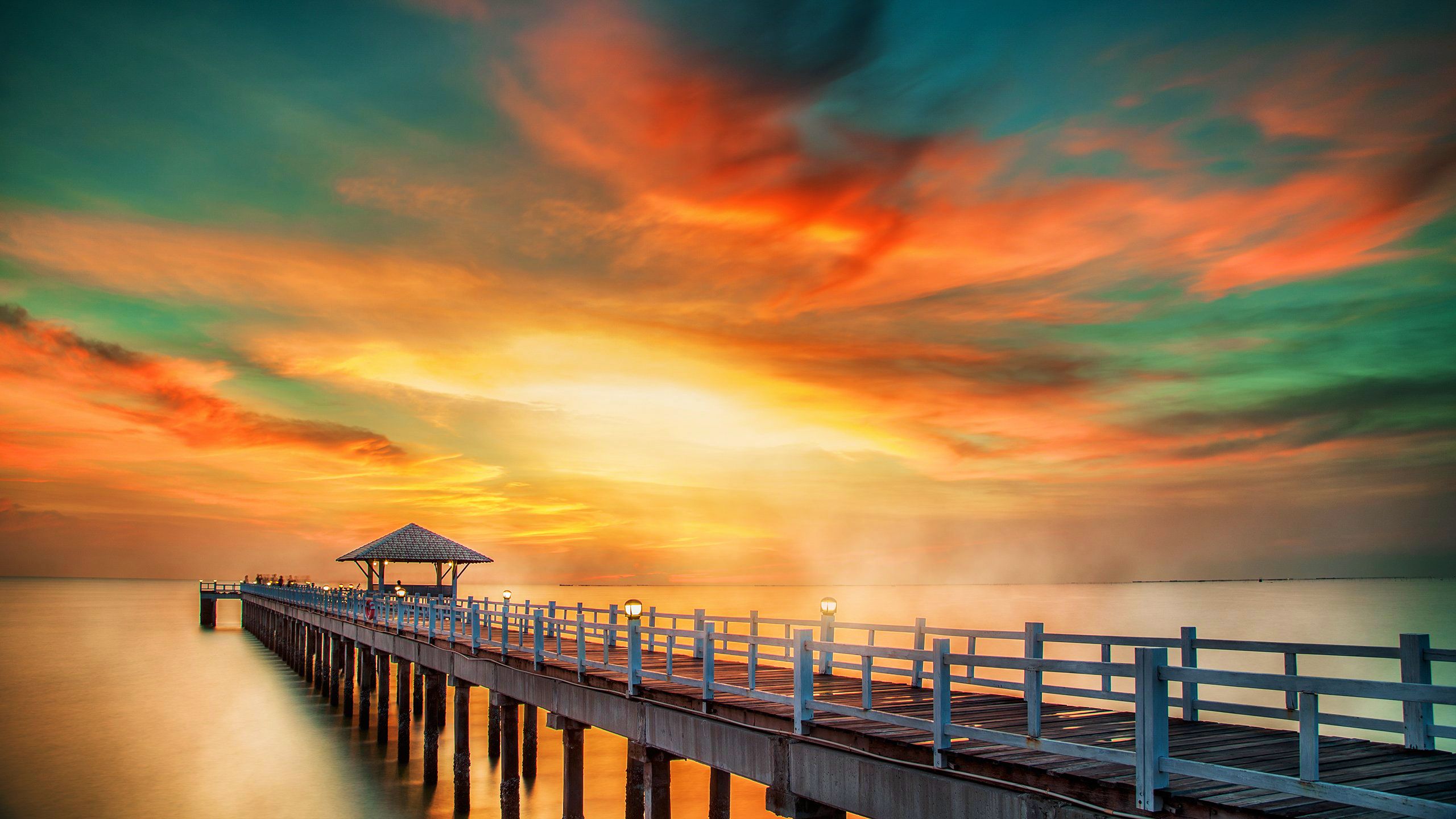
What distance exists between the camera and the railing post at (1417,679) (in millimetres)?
9414

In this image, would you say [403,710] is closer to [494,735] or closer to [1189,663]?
[494,735]

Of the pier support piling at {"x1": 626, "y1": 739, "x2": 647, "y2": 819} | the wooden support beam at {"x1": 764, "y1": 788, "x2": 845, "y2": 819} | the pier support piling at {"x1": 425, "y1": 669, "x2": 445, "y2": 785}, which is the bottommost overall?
the pier support piling at {"x1": 425, "y1": 669, "x2": 445, "y2": 785}

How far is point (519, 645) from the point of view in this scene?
839 inches

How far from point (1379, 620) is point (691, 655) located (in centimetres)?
11118

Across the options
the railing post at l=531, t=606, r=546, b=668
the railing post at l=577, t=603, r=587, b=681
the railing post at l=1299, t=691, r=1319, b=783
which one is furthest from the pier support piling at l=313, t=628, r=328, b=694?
the railing post at l=1299, t=691, r=1319, b=783

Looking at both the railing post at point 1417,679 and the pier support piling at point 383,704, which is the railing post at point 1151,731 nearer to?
the railing post at point 1417,679

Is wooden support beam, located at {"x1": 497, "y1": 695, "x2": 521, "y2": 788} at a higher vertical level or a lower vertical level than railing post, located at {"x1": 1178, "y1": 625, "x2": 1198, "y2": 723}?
lower

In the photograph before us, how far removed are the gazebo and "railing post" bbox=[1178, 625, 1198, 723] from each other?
43484mm

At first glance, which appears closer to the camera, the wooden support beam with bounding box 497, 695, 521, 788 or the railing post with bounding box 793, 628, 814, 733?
the railing post with bounding box 793, 628, 814, 733

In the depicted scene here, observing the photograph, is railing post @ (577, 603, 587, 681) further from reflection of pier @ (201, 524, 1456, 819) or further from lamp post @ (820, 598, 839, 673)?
lamp post @ (820, 598, 839, 673)

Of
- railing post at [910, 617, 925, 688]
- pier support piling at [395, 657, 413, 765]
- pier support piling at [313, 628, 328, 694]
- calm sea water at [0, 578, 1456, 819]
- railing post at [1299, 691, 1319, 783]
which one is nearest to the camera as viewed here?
railing post at [1299, 691, 1319, 783]

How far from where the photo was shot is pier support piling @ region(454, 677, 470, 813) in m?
23.4

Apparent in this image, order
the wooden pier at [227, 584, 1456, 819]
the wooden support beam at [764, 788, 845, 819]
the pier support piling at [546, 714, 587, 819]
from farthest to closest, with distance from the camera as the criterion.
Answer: the pier support piling at [546, 714, 587, 819] < the wooden support beam at [764, 788, 845, 819] < the wooden pier at [227, 584, 1456, 819]

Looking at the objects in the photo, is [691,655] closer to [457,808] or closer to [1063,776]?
[457,808]
